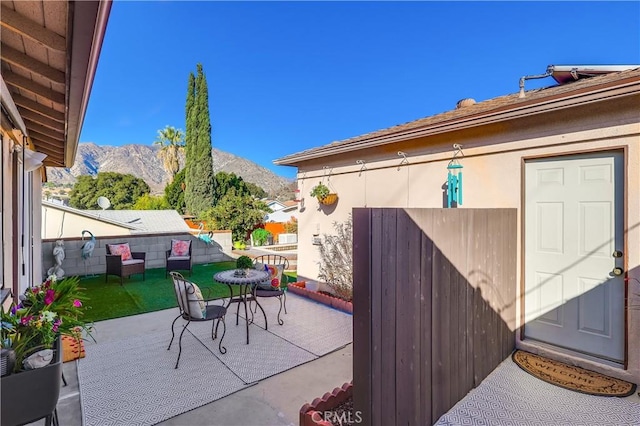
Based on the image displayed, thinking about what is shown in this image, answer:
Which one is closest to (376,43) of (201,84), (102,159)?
(201,84)

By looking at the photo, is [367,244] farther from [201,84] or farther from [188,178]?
[201,84]

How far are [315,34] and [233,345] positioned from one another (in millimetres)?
15987

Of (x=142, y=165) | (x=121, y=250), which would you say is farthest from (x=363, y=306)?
(x=142, y=165)

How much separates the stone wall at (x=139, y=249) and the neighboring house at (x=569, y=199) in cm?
932

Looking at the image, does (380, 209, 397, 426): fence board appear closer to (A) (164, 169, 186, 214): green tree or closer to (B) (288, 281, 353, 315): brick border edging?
(B) (288, 281, 353, 315): brick border edging

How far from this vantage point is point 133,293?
25.1ft

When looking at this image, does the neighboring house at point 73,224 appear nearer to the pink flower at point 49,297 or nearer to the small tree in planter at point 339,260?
Answer: the small tree in planter at point 339,260

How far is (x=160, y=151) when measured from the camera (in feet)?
105

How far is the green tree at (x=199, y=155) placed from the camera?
24844 mm

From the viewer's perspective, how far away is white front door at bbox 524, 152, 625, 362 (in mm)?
3680

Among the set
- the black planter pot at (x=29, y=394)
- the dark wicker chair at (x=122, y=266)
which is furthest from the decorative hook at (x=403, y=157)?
the dark wicker chair at (x=122, y=266)

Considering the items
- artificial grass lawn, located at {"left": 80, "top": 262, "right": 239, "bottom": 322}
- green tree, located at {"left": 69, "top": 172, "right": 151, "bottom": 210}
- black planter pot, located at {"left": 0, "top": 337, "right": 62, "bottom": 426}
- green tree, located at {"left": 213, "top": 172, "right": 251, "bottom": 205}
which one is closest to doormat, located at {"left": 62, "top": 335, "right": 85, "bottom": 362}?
artificial grass lawn, located at {"left": 80, "top": 262, "right": 239, "bottom": 322}

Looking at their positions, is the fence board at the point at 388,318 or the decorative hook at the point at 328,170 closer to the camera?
the fence board at the point at 388,318

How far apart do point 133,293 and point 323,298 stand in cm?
464
